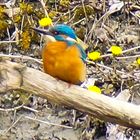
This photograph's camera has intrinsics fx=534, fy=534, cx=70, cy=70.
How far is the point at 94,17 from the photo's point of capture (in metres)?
4.59

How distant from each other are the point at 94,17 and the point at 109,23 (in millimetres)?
143

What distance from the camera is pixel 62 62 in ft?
9.81

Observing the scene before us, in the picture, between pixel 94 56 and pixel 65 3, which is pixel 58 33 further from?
pixel 65 3

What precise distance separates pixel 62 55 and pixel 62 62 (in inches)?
1.6

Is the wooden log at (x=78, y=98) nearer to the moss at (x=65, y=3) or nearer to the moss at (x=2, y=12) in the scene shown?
the moss at (x=2, y=12)

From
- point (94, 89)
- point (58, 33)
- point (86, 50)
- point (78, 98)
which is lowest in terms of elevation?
point (94, 89)

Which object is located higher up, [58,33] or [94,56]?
[58,33]

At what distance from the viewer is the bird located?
3.00 m

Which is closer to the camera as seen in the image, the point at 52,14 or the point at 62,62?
the point at 62,62

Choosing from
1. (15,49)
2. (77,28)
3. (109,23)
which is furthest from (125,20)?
(15,49)

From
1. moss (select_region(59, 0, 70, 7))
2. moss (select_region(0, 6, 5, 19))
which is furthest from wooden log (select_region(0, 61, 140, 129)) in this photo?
moss (select_region(59, 0, 70, 7))

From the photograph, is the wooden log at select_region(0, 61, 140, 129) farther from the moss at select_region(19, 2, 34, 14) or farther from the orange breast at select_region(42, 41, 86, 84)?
the moss at select_region(19, 2, 34, 14)

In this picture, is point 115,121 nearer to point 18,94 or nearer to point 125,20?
point 18,94

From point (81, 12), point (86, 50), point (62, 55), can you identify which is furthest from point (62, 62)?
point (81, 12)
